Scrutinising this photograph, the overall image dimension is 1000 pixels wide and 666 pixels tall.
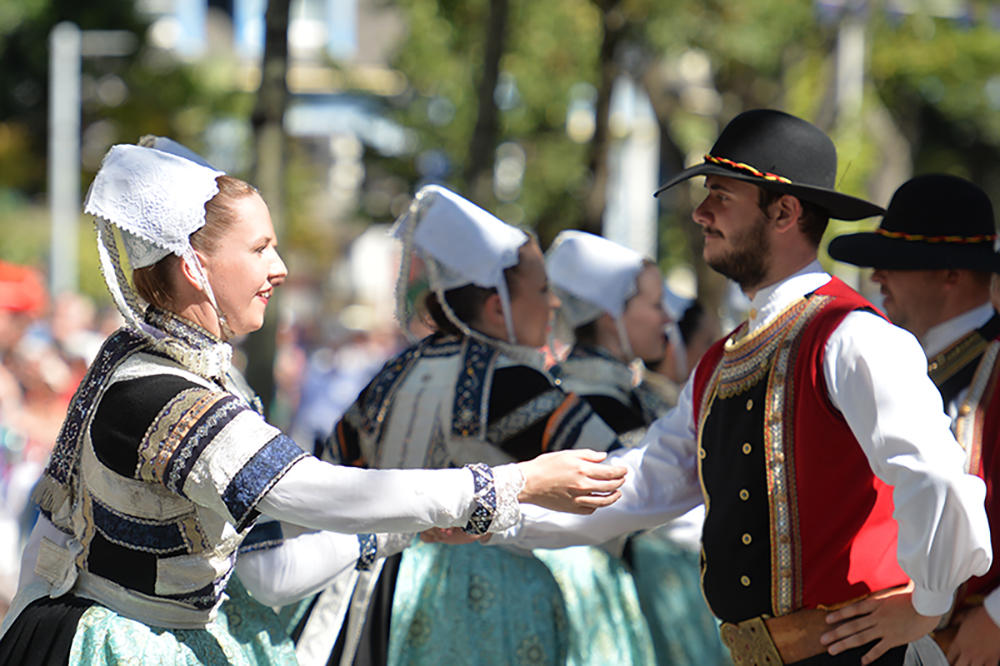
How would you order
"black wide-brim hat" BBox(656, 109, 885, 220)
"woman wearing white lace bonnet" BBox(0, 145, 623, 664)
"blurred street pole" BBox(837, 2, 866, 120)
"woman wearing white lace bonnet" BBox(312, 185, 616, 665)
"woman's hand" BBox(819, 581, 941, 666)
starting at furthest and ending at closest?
"blurred street pole" BBox(837, 2, 866, 120)
"woman wearing white lace bonnet" BBox(312, 185, 616, 665)
"black wide-brim hat" BBox(656, 109, 885, 220)
"woman's hand" BBox(819, 581, 941, 666)
"woman wearing white lace bonnet" BBox(0, 145, 623, 664)

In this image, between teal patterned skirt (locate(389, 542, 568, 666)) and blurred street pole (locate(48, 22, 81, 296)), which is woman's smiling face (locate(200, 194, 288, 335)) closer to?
teal patterned skirt (locate(389, 542, 568, 666))

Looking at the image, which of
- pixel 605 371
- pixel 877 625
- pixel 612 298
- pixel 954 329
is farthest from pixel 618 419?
pixel 877 625

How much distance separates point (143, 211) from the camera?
231cm

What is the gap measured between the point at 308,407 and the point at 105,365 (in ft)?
31.2

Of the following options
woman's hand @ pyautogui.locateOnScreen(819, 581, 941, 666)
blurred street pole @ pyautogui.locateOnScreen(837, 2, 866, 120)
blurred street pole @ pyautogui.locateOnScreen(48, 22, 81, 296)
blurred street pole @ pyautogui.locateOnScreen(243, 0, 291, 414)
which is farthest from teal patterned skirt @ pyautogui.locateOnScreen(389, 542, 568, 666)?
blurred street pole @ pyautogui.locateOnScreen(48, 22, 81, 296)

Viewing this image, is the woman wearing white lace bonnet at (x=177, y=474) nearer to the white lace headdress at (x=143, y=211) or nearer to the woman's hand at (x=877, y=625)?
the white lace headdress at (x=143, y=211)

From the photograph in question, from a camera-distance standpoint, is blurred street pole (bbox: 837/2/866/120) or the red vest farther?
blurred street pole (bbox: 837/2/866/120)

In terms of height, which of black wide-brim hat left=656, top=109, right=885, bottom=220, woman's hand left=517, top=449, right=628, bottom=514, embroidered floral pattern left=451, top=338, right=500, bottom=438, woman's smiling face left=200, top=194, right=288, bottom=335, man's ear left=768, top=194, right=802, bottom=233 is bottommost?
embroidered floral pattern left=451, top=338, right=500, bottom=438

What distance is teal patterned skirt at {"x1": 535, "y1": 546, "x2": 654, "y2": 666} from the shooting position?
3633mm

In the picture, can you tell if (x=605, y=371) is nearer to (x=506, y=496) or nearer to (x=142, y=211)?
(x=506, y=496)

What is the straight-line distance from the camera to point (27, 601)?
2.42 meters

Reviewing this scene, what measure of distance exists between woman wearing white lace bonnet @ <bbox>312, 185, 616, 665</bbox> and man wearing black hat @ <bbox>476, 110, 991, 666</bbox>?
0.62m

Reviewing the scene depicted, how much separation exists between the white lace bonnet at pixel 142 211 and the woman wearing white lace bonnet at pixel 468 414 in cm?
109

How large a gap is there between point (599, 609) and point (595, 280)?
1.38 metres
